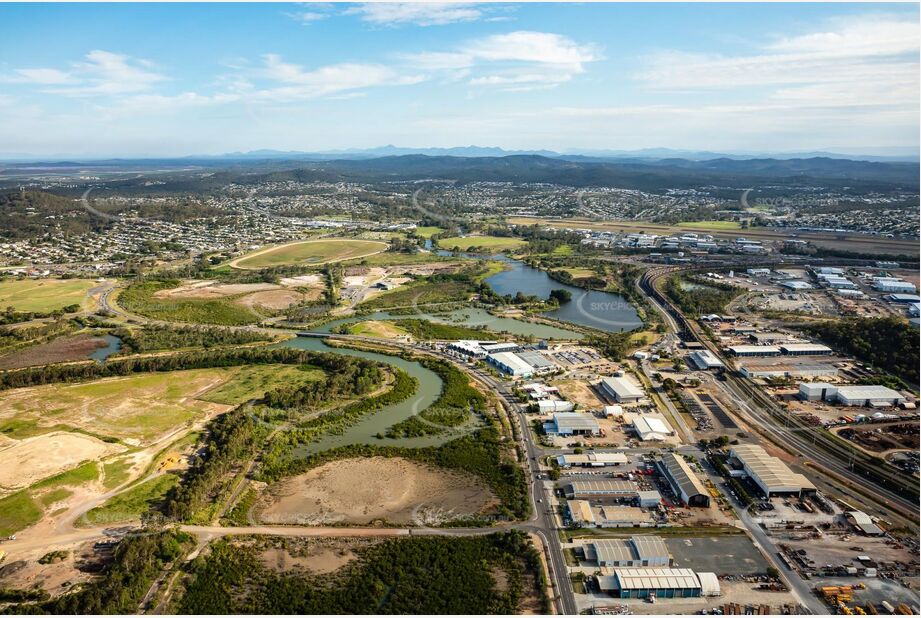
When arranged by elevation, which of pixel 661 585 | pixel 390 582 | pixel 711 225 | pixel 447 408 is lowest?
pixel 390 582

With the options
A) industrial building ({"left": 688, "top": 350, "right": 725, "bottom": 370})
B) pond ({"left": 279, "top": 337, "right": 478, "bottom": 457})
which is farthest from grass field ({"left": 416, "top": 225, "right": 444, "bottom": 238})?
industrial building ({"left": 688, "top": 350, "right": 725, "bottom": 370})

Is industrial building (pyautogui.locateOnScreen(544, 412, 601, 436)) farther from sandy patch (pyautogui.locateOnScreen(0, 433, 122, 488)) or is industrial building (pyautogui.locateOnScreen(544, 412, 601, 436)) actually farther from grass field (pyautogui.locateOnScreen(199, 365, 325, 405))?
sandy patch (pyautogui.locateOnScreen(0, 433, 122, 488))

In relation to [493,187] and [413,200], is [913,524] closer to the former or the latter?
[413,200]

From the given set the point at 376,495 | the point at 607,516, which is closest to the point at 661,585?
the point at 607,516

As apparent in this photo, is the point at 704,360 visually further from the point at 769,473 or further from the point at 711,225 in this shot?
the point at 711,225

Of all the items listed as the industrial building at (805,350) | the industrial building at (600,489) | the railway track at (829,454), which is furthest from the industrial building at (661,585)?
the industrial building at (805,350)
